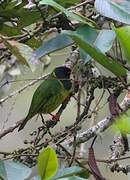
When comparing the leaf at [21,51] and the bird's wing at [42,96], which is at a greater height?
Result: the leaf at [21,51]

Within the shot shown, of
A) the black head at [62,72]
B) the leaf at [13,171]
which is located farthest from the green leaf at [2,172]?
the black head at [62,72]

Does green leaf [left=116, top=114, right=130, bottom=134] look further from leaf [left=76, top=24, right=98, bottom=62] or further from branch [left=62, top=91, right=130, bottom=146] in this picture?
branch [left=62, top=91, right=130, bottom=146]

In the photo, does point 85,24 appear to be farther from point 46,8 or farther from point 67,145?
point 67,145

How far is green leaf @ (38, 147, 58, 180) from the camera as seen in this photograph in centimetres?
77

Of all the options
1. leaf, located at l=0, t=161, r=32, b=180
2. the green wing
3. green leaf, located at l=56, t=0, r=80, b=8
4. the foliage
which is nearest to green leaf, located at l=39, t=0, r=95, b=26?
the foliage

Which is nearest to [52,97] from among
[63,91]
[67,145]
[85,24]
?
[63,91]

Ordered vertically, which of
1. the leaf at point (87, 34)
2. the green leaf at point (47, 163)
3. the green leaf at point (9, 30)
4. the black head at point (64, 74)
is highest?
the leaf at point (87, 34)

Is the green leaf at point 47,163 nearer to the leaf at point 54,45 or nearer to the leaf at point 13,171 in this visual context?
the leaf at point 13,171

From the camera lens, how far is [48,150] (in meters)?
0.77

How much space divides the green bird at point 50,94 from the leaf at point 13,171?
0.39 metres

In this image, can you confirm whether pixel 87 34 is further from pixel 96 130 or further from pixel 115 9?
pixel 96 130

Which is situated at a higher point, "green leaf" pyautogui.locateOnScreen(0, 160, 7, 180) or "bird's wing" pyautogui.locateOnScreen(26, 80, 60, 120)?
"green leaf" pyautogui.locateOnScreen(0, 160, 7, 180)

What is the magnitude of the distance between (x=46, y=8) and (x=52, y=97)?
38 centimetres

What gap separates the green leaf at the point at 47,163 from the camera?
0.77m
